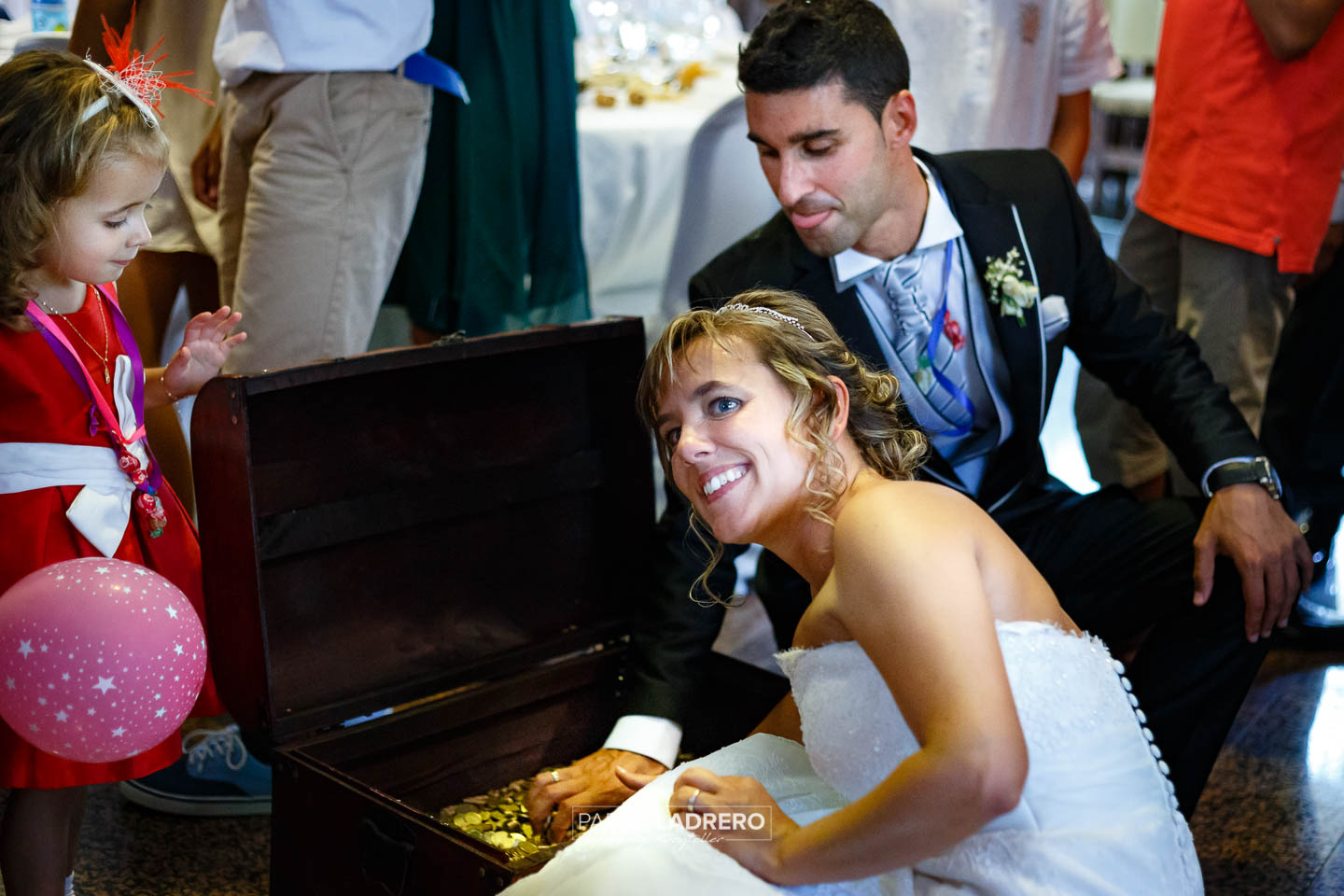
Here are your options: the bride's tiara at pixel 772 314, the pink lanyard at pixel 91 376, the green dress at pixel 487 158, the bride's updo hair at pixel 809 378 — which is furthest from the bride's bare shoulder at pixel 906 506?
the green dress at pixel 487 158

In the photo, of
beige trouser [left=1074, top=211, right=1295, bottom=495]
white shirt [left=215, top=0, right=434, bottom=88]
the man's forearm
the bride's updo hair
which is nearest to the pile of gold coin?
the bride's updo hair

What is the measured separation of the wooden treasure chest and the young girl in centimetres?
10

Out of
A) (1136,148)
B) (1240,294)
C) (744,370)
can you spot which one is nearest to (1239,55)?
(1240,294)

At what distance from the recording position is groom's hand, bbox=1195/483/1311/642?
1.86 metres

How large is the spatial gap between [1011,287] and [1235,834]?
94 cm

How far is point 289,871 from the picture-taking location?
66.7 inches

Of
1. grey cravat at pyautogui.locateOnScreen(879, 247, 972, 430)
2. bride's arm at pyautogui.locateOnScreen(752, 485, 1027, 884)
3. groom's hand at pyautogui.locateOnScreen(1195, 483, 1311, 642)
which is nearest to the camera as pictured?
bride's arm at pyautogui.locateOnScreen(752, 485, 1027, 884)

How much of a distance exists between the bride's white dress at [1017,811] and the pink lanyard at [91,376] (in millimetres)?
773

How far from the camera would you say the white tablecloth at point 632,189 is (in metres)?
3.69

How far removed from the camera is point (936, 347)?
2037 millimetres

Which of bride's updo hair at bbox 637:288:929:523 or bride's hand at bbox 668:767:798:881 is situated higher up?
bride's updo hair at bbox 637:288:929:523

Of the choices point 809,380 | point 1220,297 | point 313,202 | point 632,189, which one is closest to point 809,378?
point 809,380

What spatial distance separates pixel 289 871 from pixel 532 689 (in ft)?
1.49

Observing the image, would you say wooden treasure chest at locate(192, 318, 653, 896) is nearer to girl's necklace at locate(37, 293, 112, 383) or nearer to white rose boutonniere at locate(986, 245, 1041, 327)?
girl's necklace at locate(37, 293, 112, 383)
